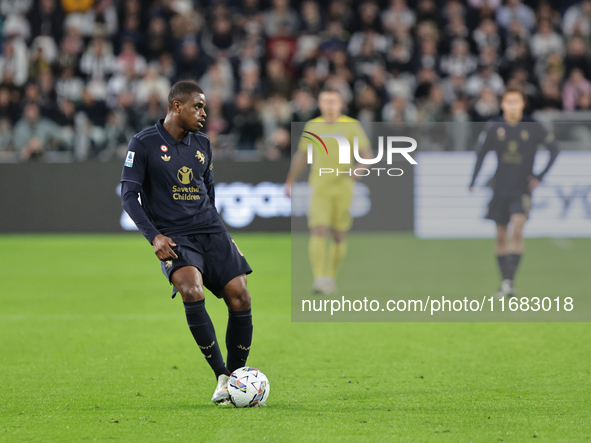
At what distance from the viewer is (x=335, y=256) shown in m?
10.0

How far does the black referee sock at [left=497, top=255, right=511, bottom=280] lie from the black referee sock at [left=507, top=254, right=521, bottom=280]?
3cm

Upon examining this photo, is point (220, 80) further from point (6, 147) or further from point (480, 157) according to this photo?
point (480, 157)

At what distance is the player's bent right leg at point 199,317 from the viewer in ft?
17.1

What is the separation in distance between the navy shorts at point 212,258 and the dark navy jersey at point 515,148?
4656mm

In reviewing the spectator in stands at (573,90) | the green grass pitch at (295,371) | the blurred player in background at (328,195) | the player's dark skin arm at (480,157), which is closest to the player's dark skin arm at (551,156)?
the player's dark skin arm at (480,157)

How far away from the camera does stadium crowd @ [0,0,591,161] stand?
1588 centimetres

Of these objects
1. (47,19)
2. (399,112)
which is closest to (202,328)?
(399,112)

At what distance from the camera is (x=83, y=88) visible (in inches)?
674

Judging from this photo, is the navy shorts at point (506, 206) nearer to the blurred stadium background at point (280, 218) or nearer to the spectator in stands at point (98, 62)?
the blurred stadium background at point (280, 218)

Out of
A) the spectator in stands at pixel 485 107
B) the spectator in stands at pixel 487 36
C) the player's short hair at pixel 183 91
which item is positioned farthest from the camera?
the spectator in stands at pixel 487 36

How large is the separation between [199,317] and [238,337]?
341mm

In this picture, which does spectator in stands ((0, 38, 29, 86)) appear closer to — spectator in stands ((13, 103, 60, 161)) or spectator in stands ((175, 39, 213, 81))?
spectator in stands ((13, 103, 60, 161))

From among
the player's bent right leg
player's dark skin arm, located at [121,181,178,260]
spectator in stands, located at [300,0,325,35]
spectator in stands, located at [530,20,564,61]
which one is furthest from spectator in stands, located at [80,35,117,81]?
the player's bent right leg

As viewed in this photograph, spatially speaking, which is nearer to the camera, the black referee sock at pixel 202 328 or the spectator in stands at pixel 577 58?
the black referee sock at pixel 202 328
